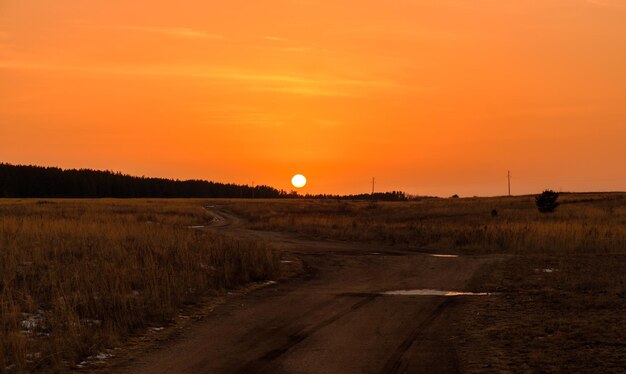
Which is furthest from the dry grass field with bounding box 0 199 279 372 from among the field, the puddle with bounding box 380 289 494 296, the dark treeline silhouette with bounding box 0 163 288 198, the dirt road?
the dark treeline silhouette with bounding box 0 163 288 198

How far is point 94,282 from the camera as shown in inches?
551

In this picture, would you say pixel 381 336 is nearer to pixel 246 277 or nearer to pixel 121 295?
pixel 121 295

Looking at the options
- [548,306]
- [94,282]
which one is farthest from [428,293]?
[94,282]

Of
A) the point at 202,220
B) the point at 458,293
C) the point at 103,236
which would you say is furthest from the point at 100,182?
the point at 458,293

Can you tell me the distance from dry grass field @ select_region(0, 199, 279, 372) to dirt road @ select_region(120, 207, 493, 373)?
1084mm

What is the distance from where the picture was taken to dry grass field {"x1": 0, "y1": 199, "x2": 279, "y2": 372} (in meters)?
9.37

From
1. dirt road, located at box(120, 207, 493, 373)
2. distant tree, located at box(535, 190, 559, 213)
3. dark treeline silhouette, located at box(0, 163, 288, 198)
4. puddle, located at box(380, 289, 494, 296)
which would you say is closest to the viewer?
dirt road, located at box(120, 207, 493, 373)

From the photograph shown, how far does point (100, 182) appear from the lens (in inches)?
7347

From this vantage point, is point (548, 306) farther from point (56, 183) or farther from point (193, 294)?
point (56, 183)

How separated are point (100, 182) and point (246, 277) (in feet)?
595

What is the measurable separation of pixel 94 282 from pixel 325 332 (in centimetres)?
645

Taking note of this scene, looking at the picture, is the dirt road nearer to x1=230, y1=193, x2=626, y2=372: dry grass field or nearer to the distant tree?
x1=230, y1=193, x2=626, y2=372: dry grass field

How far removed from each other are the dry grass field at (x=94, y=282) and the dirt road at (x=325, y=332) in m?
1.08

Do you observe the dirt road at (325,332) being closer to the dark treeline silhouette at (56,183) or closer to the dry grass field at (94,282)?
the dry grass field at (94,282)
